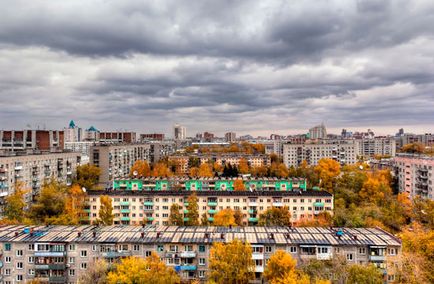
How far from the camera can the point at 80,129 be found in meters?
142

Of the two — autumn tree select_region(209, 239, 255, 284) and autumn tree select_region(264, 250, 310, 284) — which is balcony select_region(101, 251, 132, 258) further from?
autumn tree select_region(264, 250, 310, 284)

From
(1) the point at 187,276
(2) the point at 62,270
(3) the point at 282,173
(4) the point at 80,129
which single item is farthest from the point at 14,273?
(4) the point at 80,129

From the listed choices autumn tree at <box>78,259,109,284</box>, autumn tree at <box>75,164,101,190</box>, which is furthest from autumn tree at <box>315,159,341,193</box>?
autumn tree at <box>78,259,109,284</box>

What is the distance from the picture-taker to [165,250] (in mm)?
21906

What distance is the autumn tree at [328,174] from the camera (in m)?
48.6

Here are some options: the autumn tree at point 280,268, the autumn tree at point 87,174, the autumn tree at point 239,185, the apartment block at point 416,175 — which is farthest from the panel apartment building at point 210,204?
the autumn tree at point 280,268

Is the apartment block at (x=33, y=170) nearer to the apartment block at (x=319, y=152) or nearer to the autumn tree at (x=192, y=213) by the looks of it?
the autumn tree at (x=192, y=213)

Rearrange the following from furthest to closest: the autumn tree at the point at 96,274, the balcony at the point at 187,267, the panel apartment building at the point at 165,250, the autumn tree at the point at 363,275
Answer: the balcony at the point at 187,267
the panel apartment building at the point at 165,250
the autumn tree at the point at 96,274
the autumn tree at the point at 363,275

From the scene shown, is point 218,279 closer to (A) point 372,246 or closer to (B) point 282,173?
(A) point 372,246

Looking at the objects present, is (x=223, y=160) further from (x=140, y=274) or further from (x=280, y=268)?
(x=140, y=274)

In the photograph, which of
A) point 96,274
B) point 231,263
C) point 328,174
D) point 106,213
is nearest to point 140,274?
point 96,274

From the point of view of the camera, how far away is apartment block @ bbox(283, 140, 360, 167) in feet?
251

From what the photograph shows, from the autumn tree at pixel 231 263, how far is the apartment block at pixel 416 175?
103 feet

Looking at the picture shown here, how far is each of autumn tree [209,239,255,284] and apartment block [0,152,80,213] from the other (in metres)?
25.4
